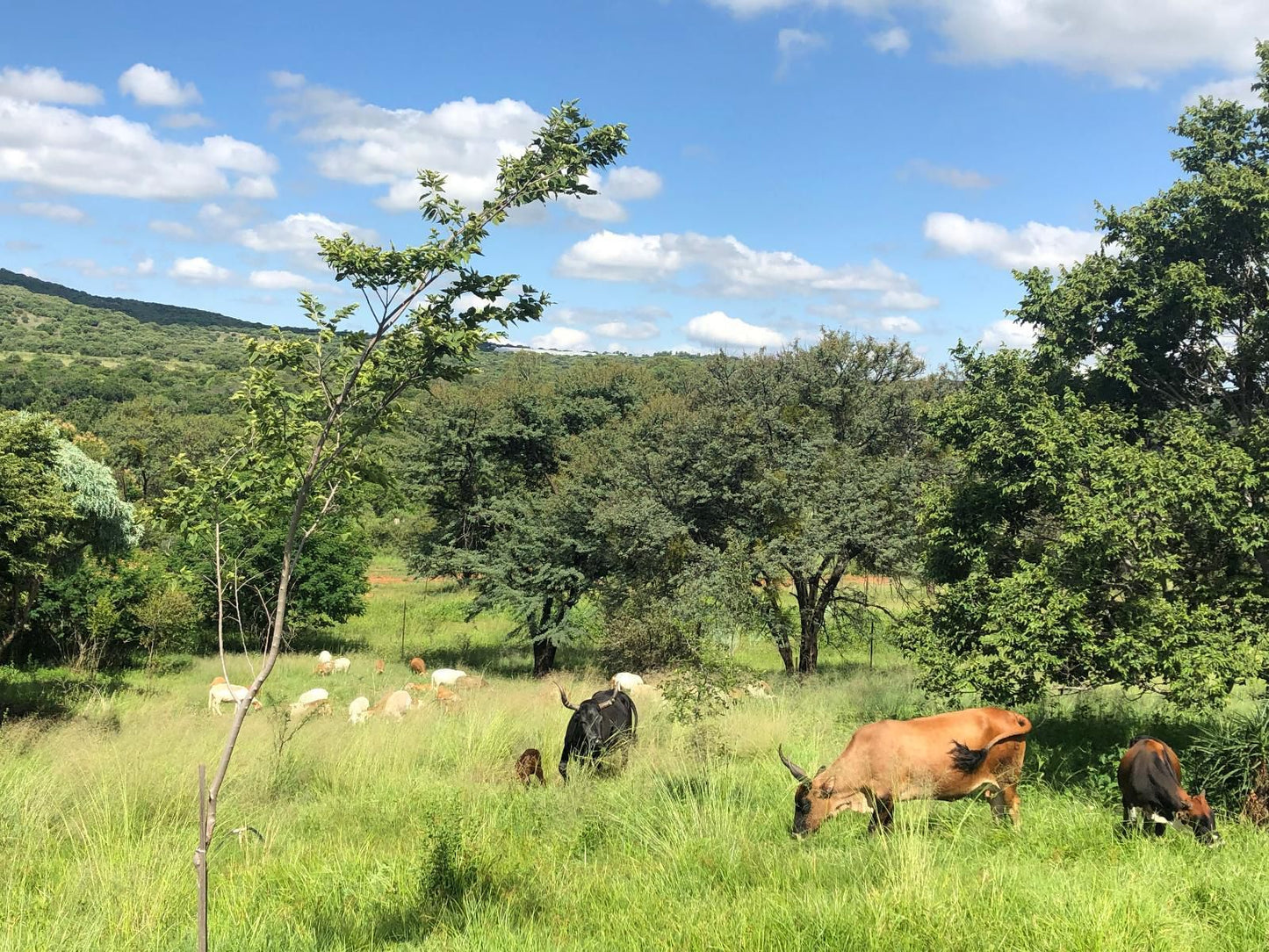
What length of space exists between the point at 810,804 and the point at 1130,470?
5077 millimetres

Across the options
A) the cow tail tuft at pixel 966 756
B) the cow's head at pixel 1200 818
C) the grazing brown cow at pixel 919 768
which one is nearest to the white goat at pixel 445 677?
the grazing brown cow at pixel 919 768

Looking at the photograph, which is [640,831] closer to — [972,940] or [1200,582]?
[972,940]

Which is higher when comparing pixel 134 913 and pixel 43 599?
pixel 134 913

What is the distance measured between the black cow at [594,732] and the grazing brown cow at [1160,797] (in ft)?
17.3

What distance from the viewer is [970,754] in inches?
288

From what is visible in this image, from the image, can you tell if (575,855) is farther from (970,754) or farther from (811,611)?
(811,611)

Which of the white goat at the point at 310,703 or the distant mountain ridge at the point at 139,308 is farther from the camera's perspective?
the distant mountain ridge at the point at 139,308

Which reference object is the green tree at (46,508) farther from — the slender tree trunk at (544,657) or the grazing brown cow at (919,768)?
the grazing brown cow at (919,768)

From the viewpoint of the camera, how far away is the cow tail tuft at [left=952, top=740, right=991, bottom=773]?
24.0 ft

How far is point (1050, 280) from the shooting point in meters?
11.9

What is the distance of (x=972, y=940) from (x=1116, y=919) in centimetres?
85

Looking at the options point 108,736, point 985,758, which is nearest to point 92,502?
point 108,736

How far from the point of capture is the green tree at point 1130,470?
8.76 meters

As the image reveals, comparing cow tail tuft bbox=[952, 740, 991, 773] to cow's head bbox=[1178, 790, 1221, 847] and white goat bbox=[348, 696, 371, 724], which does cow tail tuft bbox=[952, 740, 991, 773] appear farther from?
white goat bbox=[348, 696, 371, 724]
